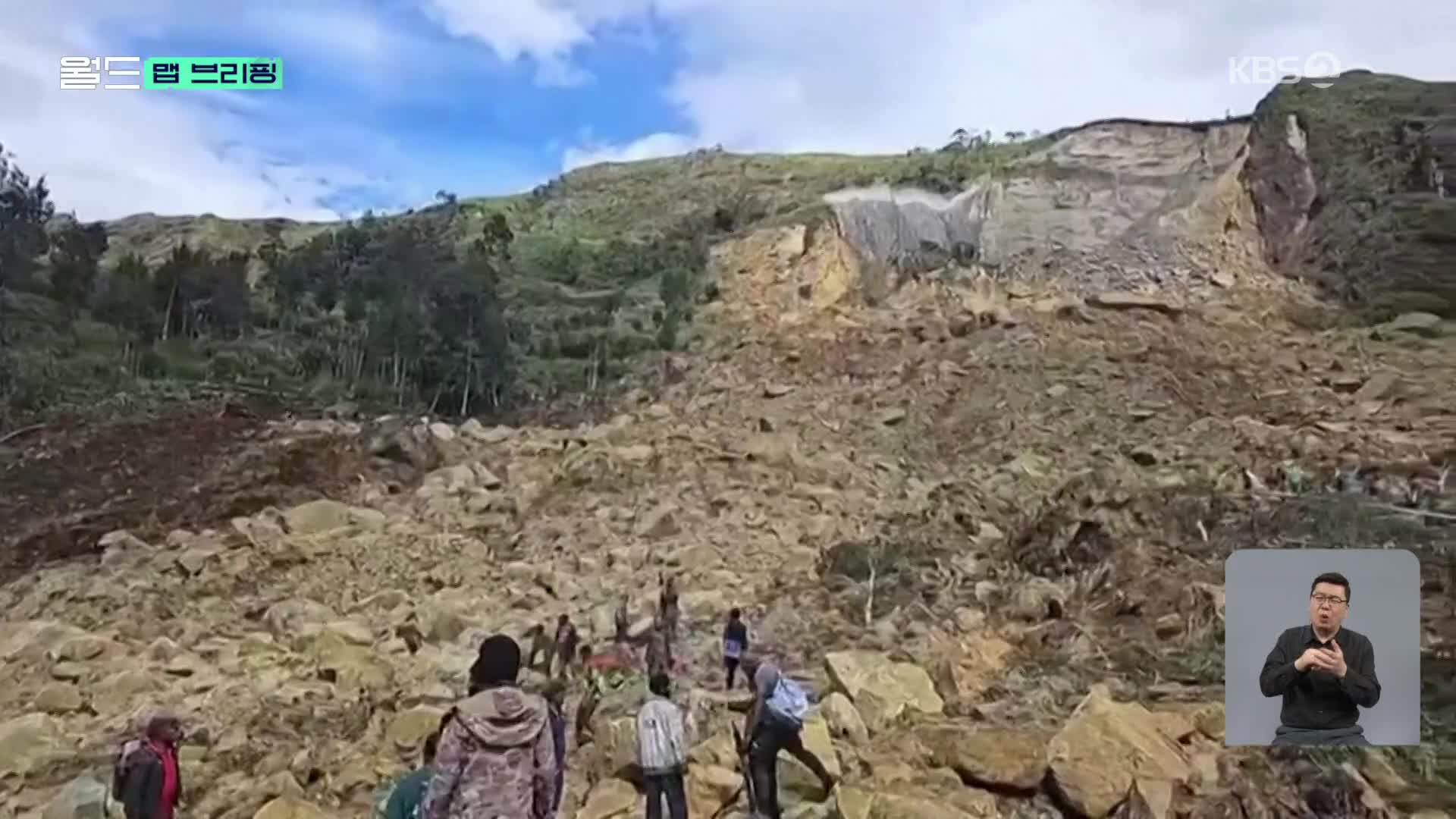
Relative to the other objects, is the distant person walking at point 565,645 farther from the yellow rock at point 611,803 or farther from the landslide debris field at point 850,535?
the yellow rock at point 611,803

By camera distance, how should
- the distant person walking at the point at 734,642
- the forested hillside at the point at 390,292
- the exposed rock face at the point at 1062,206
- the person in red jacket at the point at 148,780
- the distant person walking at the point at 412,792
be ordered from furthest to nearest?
the exposed rock face at the point at 1062,206, the forested hillside at the point at 390,292, the distant person walking at the point at 734,642, the person in red jacket at the point at 148,780, the distant person walking at the point at 412,792

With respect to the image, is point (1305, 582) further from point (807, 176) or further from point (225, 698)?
point (225, 698)

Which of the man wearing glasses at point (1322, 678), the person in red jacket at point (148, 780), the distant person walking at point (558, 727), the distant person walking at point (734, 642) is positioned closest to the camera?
the distant person walking at point (558, 727)

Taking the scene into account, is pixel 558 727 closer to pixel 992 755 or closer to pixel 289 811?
pixel 289 811

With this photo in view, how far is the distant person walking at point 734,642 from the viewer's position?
3252 mm

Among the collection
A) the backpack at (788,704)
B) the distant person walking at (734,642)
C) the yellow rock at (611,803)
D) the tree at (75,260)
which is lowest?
the yellow rock at (611,803)

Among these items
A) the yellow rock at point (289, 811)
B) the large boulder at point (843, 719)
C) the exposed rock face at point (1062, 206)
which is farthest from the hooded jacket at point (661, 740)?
the exposed rock face at point (1062, 206)

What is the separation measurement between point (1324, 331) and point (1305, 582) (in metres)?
1.04

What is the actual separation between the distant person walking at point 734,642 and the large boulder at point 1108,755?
0.87m

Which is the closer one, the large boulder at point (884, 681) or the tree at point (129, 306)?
the large boulder at point (884, 681)

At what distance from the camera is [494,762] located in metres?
2.29

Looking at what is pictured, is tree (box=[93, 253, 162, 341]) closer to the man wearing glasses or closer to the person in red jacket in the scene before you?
the person in red jacket

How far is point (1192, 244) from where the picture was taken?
13.2ft

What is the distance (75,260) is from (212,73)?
693mm
